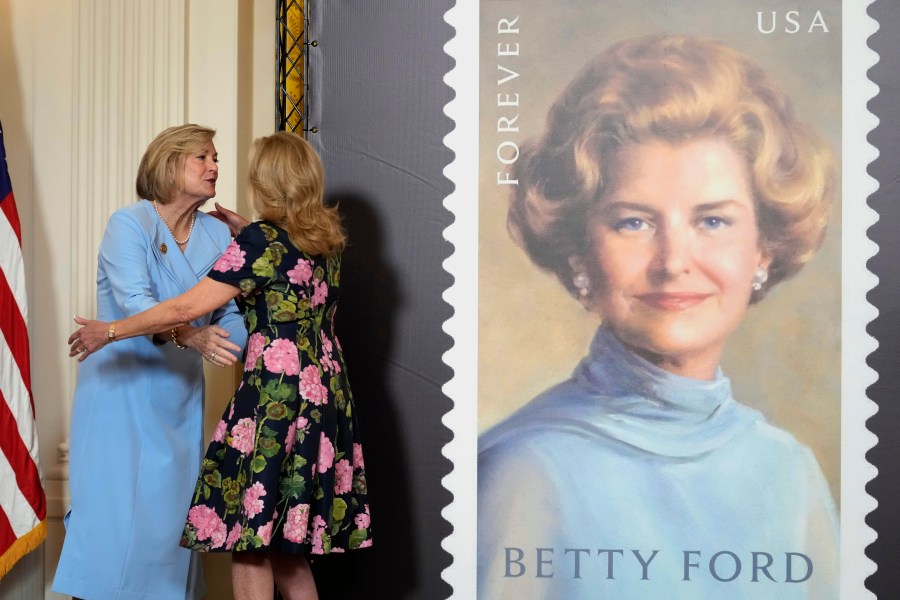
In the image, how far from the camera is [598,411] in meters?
3.55

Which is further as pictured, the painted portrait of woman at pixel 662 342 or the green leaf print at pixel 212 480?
the painted portrait of woman at pixel 662 342

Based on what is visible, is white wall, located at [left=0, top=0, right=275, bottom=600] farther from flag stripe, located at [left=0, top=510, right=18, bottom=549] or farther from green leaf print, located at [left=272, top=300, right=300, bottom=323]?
green leaf print, located at [left=272, top=300, right=300, bottom=323]

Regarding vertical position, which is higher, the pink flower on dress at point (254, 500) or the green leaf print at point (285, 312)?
the green leaf print at point (285, 312)

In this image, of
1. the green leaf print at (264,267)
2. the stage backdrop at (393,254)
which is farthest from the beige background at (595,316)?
the green leaf print at (264,267)

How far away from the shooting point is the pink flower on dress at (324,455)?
294 cm

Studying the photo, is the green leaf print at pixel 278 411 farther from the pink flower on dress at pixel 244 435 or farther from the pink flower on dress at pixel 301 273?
the pink flower on dress at pixel 301 273

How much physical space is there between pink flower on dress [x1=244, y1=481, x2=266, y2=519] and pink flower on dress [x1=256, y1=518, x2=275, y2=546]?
0.04 m

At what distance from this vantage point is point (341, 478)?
9.86 feet

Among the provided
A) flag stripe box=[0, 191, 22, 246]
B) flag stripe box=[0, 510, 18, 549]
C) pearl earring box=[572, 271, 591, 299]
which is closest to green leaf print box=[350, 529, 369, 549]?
pearl earring box=[572, 271, 591, 299]

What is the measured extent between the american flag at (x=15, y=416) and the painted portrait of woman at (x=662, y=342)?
4.80ft

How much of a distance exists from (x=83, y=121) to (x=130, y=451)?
4.22 feet

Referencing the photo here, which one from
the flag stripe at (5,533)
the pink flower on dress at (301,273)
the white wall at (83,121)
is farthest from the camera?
the white wall at (83,121)

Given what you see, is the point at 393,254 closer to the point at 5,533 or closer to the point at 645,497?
the point at 645,497

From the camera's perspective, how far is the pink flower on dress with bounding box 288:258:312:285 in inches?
114
